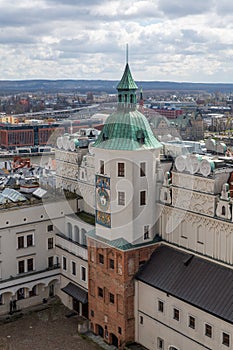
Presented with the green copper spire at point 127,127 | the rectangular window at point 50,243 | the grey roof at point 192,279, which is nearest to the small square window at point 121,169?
the green copper spire at point 127,127

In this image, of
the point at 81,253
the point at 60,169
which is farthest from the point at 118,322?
the point at 60,169

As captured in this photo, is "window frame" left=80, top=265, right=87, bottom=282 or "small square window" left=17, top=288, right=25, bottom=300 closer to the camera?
"window frame" left=80, top=265, right=87, bottom=282

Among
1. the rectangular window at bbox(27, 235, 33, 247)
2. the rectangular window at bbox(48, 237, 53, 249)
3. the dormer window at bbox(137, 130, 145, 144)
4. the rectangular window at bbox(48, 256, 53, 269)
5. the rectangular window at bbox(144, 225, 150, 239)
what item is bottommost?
the rectangular window at bbox(48, 256, 53, 269)

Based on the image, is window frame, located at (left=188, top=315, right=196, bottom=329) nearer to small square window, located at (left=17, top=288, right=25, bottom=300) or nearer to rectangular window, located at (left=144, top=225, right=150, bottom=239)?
rectangular window, located at (left=144, top=225, right=150, bottom=239)

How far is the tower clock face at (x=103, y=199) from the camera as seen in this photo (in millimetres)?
46344

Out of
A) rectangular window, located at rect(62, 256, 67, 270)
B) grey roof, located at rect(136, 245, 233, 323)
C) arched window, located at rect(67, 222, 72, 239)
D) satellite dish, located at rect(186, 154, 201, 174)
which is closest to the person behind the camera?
grey roof, located at rect(136, 245, 233, 323)

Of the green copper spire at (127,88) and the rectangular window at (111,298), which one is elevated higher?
the green copper spire at (127,88)

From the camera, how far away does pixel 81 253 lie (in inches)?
2116

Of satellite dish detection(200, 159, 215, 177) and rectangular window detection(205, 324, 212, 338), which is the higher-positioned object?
satellite dish detection(200, 159, 215, 177)

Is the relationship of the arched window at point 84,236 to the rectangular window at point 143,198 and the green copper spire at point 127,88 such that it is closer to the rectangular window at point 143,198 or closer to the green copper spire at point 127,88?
the rectangular window at point 143,198

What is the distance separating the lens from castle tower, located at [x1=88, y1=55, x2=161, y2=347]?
4547 cm

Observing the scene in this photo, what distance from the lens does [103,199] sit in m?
46.8

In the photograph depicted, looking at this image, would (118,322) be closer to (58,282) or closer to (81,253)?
(81,253)

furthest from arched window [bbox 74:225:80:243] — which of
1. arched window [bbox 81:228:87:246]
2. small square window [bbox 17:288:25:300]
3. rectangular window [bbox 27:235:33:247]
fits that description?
small square window [bbox 17:288:25:300]
